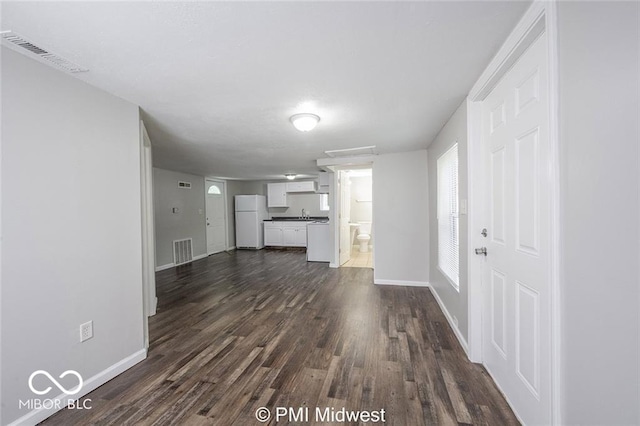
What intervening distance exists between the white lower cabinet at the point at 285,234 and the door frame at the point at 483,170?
20.0ft

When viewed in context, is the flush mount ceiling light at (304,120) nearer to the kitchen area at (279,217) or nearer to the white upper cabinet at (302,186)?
the kitchen area at (279,217)

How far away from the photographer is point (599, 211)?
33.9 inches

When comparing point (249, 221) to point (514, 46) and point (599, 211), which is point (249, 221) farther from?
point (599, 211)

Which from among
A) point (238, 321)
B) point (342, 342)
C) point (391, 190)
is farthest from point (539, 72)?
point (238, 321)

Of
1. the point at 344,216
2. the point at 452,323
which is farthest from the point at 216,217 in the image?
the point at 452,323

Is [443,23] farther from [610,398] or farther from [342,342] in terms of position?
[342,342]

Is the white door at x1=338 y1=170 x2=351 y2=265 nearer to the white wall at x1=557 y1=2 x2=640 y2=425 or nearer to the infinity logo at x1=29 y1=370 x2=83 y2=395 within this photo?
the infinity logo at x1=29 y1=370 x2=83 y2=395

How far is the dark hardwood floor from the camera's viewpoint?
1588 millimetres

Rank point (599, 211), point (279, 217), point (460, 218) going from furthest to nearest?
point (279, 217) < point (460, 218) < point (599, 211)

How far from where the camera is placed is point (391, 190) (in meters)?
4.23

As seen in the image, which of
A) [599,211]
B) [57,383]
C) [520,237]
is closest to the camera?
[599,211]

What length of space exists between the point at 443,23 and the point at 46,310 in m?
2.83

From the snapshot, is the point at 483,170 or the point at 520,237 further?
the point at 483,170

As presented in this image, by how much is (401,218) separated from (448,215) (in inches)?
44.8
